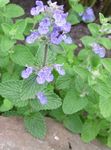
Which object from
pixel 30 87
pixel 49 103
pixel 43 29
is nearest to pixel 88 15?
pixel 49 103

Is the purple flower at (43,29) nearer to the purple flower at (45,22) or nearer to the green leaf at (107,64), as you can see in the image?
the purple flower at (45,22)

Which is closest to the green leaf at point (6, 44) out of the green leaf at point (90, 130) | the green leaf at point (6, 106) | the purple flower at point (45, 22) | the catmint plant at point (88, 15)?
the green leaf at point (6, 106)

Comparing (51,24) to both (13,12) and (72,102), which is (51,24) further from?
(13,12)

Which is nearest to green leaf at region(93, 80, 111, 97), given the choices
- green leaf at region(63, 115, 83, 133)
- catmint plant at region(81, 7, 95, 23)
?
green leaf at region(63, 115, 83, 133)

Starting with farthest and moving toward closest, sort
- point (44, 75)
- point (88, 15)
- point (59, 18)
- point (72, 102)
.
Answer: point (88, 15) < point (72, 102) < point (44, 75) < point (59, 18)

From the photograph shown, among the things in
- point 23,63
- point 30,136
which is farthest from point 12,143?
point 23,63

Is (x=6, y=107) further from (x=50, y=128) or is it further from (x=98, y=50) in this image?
Result: (x=98, y=50)
